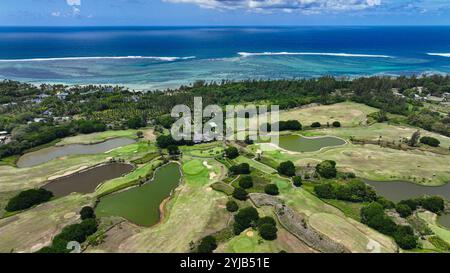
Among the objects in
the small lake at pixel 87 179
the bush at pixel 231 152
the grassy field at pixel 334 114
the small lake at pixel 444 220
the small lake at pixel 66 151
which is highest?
the grassy field at pixel 334 114

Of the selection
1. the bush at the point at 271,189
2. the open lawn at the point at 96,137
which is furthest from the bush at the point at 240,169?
the open lawn at the point at 96,137

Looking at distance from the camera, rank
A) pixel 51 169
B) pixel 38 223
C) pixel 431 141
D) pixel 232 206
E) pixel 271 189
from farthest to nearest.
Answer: pixel 431 141, pixel 51 169, pixel 271 189, pixel 232 206, pixel 38 223

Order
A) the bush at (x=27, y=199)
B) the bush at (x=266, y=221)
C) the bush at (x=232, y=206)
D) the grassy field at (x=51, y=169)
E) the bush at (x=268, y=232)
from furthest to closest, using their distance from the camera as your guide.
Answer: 1. the grassy field at (x=51, y=169)
2. the bush at (x=27, y=199)
3. the bush at (x=232, y=206)
4. the bush at (x=266, y=221)
5. the bush at (x=268, y=232)

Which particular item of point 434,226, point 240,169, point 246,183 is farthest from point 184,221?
point 434,226

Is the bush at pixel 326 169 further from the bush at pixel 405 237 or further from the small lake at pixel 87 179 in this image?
the small lake at pixel 87 179

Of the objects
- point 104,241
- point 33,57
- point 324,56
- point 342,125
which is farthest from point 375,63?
point 33,57

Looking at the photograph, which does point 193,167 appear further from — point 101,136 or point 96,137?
point 96,137
